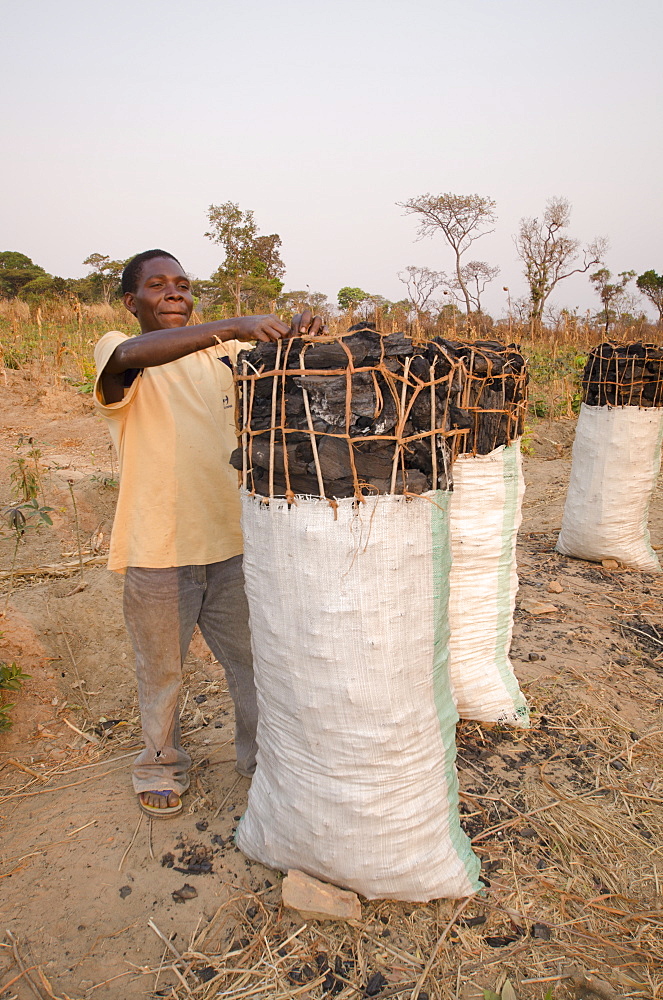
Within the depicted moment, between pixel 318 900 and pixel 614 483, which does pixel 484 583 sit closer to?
pixel 318 900

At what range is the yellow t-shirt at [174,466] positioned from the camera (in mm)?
1777

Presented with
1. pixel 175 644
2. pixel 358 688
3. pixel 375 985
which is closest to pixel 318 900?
pixel 375 985

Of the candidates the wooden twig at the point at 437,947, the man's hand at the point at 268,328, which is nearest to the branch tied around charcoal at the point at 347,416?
the man's hand at the point at 268,328

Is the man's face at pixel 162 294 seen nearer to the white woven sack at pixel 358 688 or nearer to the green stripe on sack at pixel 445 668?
the white woven sack at pixel 358 688

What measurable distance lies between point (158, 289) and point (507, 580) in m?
1.65

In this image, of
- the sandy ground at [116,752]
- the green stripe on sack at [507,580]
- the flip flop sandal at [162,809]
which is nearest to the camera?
the sandy ground at [116,752]

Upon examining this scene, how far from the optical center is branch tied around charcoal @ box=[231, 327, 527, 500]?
4.42 ft

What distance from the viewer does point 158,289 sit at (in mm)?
1829

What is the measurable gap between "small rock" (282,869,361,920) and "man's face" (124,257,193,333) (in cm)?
159

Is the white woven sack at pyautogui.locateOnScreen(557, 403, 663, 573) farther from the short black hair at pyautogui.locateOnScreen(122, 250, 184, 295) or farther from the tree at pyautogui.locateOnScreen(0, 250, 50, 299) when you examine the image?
the tree at pyautogui.locateOnScreen(0, 250, 50, 299)

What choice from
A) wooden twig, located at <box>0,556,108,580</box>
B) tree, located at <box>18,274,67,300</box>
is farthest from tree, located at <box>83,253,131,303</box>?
wooden twig, located at <box>0,556,108,580</box>

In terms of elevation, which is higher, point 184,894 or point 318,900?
point 318,900

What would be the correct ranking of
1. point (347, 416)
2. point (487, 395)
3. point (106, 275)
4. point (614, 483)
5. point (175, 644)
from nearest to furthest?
1. point (347, 416)
2. point (175, 644)
3. point (487, 395)
4. point (614, 483)
5. point (106, 275)

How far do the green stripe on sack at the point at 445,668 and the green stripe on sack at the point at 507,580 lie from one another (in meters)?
0.79
